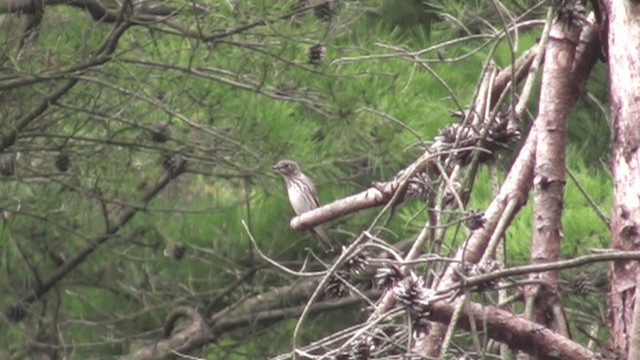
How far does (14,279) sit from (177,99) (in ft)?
4.53

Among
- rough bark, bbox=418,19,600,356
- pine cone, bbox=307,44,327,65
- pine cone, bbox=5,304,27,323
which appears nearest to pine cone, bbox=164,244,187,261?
pine cone, bbox=5,304,27,323

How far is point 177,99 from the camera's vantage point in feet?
17.6

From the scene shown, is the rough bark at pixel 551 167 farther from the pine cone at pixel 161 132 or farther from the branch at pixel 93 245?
the branch at pixel 93 245

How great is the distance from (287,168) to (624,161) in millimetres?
3156

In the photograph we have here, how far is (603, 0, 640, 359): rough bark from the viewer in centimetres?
193

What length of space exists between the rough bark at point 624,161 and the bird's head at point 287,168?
9.84 feet

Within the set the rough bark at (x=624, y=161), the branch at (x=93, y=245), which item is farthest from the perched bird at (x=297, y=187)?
the rough bark at (x=624, y=161)

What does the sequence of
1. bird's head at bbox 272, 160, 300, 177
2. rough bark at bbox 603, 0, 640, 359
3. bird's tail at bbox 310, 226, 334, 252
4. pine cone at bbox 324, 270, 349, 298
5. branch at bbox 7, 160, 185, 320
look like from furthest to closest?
branch at bbox 7, 160, 185, 320
bird's tail at bbox 310, 226, 334, 252
bird's head at bbox 272, 160, 300, 177
pine cone at bbox 324, 270, 349, 298
rough bark at bbox 603, 0, 640, 359

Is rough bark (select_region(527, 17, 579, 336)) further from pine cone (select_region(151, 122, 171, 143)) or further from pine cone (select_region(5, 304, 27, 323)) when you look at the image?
pine cone (select_region(5, 304, 27, 323))

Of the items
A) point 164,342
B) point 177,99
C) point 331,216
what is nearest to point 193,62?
point 177,99

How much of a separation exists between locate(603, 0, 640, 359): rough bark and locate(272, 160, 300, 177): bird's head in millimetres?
2998

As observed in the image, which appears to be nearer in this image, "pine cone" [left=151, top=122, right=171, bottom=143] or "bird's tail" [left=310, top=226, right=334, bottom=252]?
"bird's tail" [left=310, top=226, right=334, bottom=252]

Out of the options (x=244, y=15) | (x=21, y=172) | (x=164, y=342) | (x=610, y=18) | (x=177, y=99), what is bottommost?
(x=164, y=342)

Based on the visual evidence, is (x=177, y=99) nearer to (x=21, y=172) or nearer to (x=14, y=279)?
(x=21, y=172)
